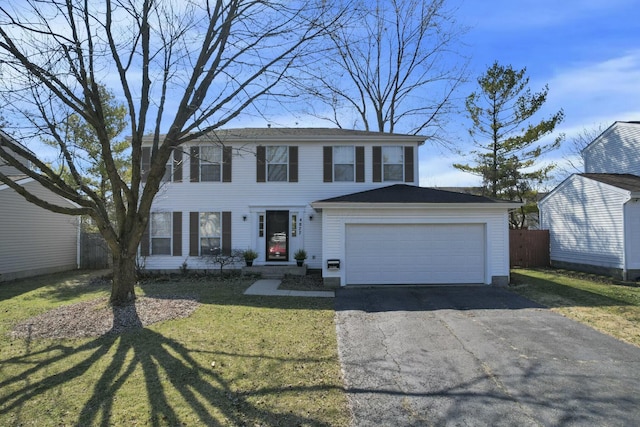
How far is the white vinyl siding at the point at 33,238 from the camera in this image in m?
14.0

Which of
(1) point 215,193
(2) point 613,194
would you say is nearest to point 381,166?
(1) point 215,193

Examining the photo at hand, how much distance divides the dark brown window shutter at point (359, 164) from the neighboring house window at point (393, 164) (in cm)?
43

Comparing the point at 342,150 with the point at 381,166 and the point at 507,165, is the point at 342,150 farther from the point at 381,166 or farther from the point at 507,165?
the point at 507,165

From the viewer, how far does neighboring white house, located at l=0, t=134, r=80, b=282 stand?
46.0ft

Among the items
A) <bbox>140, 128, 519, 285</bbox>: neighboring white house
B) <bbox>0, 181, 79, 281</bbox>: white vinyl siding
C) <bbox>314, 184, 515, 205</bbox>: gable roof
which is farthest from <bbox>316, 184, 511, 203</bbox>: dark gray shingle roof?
<bbox>0, 181, 79, 281</bbox>: white vinyl siding

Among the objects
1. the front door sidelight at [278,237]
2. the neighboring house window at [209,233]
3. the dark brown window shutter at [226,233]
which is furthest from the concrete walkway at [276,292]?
the neighboring house window at [209,233]

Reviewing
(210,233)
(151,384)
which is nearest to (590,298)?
(151,384)

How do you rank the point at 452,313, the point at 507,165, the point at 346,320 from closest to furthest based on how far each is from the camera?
the point at 346,320
the point at 452,313
the point at 507,165

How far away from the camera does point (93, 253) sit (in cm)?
1845

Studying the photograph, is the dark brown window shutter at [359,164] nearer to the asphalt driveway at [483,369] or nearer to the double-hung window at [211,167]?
the double-hung window at [211,167]

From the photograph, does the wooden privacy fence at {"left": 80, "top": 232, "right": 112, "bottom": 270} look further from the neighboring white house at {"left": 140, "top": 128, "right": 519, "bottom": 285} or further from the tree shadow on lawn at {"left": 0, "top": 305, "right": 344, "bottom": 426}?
the tree shadow on lawn at {"left": 0, "top": 305, "right": 344, "bottom": 426}

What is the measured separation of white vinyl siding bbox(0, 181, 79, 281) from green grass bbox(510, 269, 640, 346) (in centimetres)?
1681

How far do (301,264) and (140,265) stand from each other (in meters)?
5.83

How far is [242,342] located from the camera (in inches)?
248
